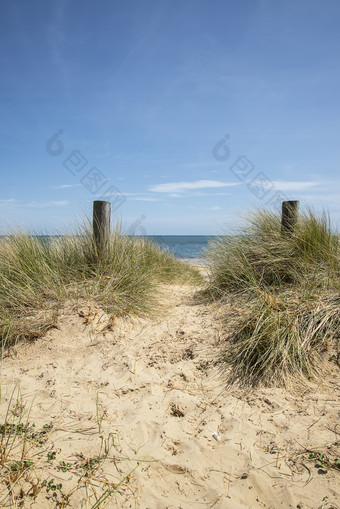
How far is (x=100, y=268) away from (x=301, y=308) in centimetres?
256

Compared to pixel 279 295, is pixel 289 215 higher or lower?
higher

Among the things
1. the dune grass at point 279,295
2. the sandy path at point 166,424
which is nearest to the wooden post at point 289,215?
the dune grass at point 279,295

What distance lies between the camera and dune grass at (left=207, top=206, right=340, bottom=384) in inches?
102

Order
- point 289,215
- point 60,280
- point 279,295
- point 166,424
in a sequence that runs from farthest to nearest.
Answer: point 289,215, point 60,280, point 279,295, point 166,424

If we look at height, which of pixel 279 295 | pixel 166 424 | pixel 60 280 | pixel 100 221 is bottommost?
pixel 166 424

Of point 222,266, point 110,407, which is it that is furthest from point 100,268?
point 110,407

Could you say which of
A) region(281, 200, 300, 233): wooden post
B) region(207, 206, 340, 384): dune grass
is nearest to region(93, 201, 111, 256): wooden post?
region(207, 206, 340, 384): dune grass

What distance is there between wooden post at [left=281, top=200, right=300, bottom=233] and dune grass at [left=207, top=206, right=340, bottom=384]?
0.35 ft

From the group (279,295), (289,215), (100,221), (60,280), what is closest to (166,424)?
(279,295)

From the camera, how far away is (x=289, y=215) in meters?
4.57

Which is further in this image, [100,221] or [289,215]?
[289,215]

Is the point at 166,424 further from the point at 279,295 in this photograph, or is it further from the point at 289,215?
the point at 289,215

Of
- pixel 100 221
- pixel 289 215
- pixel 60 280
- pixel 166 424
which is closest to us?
→ pixel 166 424

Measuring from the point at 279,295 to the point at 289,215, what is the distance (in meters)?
1.83
